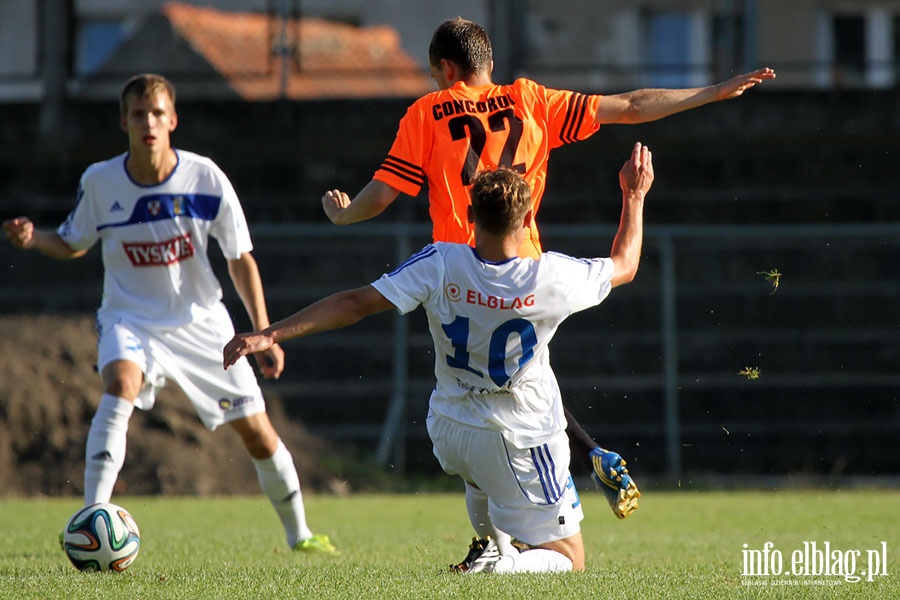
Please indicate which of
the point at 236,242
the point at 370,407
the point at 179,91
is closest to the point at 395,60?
the point at 179,91

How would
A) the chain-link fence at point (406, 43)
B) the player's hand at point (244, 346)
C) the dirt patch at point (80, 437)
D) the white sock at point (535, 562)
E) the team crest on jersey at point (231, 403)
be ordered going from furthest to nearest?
the chain-link fence at point (406, 43) → the dirt patch at point (80, 437) → the team crest on jersey at point (231, 403) → the white sock at point (535, 562) → the player's hand at point (244, 346)

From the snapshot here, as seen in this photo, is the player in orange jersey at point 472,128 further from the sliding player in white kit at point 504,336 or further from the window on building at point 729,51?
the window on building at point 729,51

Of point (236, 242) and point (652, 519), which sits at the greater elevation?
point (236, 242)

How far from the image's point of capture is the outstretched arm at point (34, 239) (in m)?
6.21

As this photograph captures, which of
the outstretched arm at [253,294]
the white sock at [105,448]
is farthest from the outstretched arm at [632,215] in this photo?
the white sock at [105,448]

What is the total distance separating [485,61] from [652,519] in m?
4.35

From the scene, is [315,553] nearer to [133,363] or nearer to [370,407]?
[133,363]

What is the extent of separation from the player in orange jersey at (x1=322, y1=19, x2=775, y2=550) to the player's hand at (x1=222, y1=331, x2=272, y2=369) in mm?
1154

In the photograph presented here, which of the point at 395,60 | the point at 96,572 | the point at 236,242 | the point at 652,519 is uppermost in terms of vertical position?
the point at 395,60

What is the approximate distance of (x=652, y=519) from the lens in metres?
9.18

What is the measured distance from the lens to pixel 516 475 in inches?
217

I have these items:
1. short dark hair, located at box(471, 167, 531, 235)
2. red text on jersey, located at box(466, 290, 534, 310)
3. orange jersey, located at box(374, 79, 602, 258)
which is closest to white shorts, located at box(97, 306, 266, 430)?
orange jersey, located at box(374, 79, 602, 258)

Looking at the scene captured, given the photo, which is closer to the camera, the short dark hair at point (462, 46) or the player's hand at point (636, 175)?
the player's hand at point (636, 175)

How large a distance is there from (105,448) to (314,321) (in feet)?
5.95
